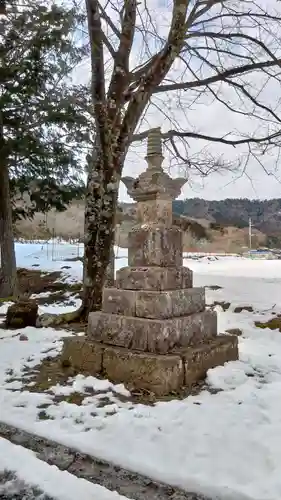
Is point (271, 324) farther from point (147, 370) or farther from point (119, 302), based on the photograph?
point (147, 370)

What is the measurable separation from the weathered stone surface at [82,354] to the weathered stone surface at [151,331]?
0.45 feet

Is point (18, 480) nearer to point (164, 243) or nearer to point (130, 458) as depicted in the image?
point (130, 458)

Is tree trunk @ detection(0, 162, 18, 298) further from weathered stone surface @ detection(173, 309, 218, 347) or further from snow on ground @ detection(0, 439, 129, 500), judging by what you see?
snow on ground @ detection(0, 439, 129, 500)

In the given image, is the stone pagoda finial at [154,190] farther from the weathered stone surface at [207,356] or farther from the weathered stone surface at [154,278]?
the weathered stone surface at [207,356]

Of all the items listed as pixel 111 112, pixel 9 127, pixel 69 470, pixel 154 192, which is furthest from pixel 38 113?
pixel 69 470

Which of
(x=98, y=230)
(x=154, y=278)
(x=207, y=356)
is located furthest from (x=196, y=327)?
(x=98, y=230)

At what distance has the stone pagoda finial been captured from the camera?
4355 mm

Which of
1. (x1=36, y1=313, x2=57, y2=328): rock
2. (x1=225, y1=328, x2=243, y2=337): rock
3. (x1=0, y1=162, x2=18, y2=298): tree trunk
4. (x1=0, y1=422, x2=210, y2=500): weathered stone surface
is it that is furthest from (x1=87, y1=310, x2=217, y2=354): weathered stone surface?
(x1=0, y1=162, x2=18, y2=298): tree trunk

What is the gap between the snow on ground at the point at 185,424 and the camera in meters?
2.21

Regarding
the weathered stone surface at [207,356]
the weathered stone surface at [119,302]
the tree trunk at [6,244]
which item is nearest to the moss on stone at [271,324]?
the weathered stone surface at [207,356]

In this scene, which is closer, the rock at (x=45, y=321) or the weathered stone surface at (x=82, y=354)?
the weathered stone surface at (x=82, y=354)

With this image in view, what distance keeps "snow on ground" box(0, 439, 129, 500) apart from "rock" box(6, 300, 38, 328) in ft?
13.0

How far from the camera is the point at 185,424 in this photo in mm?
2873

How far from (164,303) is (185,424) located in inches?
50.4
